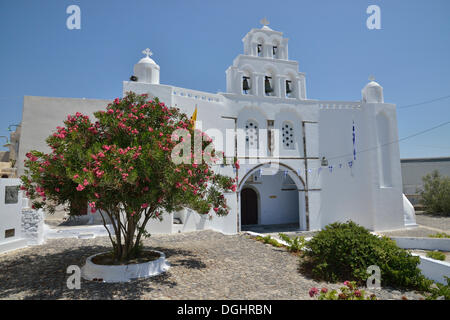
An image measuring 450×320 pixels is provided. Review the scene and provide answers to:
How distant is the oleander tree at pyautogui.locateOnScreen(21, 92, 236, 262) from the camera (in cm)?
489

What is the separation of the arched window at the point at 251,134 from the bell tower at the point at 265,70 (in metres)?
1.58

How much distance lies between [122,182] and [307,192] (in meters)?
12.2

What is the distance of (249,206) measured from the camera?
17.7 metres

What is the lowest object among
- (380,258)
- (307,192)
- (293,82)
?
(380,258)

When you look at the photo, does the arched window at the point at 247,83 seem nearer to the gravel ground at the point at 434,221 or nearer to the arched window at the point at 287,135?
the arched window at the point at 287,135

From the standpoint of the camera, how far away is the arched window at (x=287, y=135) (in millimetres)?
15555

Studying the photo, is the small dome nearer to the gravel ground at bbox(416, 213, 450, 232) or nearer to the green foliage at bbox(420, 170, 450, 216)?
the gravel ground at bbox(416, 213, 450, 232)

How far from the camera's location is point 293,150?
50.6ft

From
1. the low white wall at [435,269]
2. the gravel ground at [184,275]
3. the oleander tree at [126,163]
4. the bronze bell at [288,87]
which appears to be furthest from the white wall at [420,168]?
the oleander tree at [126,163]

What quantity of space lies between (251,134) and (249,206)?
513cm

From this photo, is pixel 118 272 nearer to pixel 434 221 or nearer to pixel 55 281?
pixel 55 281

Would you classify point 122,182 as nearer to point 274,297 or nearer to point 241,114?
point 274,297
